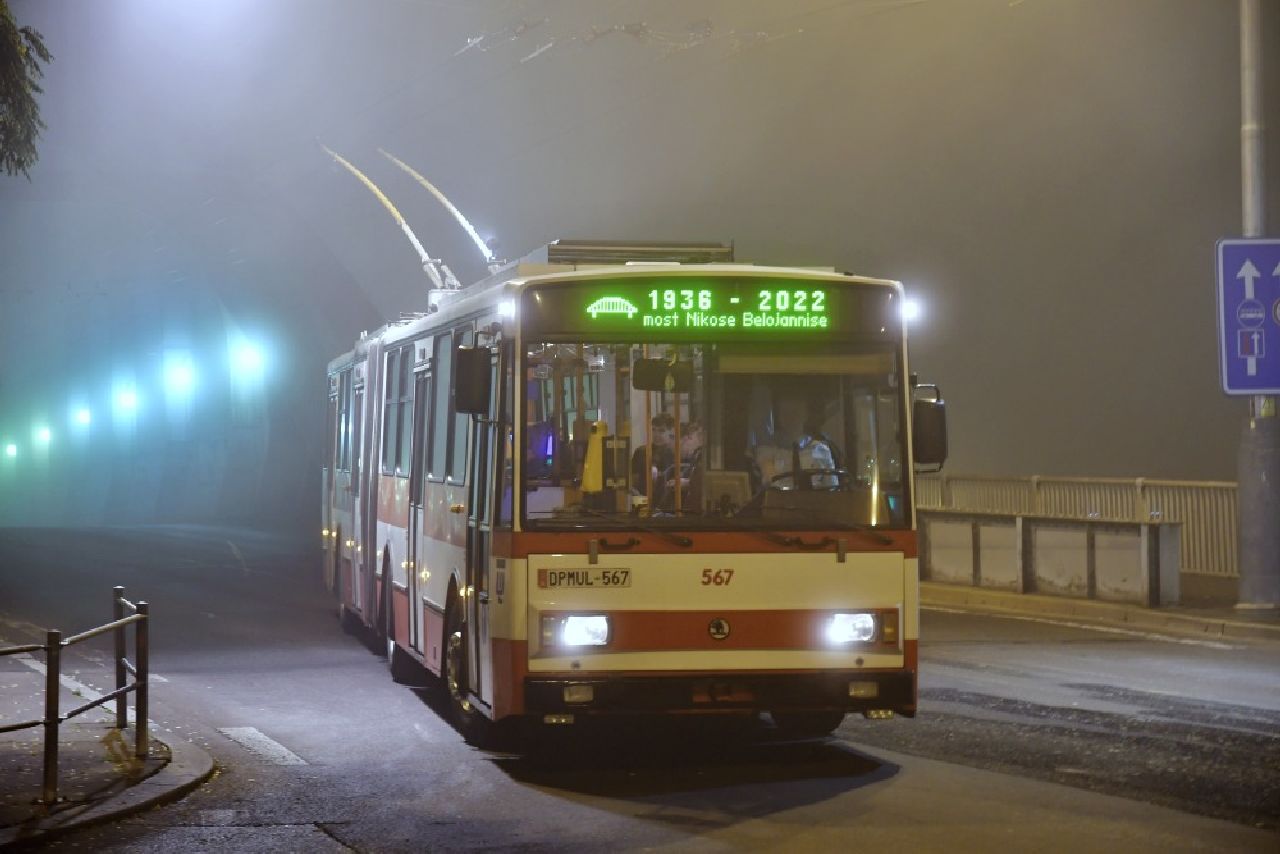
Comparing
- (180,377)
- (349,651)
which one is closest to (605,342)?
(349,651)

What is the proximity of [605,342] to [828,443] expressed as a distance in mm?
1355

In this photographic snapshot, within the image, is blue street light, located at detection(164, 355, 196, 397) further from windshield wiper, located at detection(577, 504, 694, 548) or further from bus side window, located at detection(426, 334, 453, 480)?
windshield wiper, located at detection(577, 504, 694, 548)

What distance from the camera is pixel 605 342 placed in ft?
34.1

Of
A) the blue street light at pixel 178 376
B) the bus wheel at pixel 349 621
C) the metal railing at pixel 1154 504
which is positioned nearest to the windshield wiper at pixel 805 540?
the bus wheel at pixel 349 621

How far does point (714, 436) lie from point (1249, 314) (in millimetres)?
10987

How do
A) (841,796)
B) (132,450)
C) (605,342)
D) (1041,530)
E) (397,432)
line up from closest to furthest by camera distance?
(841,796), (605,342), (397,432), (1041,530), (132,450)

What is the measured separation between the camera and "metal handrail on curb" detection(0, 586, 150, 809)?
9289mm

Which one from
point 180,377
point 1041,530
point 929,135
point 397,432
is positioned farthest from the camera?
point 180,377

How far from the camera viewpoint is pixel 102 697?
1119 cm

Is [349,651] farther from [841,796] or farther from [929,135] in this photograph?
[929,135]

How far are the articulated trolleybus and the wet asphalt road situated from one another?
598mm

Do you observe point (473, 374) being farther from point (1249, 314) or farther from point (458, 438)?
point (1249, 314)

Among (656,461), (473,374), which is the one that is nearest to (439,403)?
(473,374)

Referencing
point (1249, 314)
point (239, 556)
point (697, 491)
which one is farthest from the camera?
point (239, 556)
